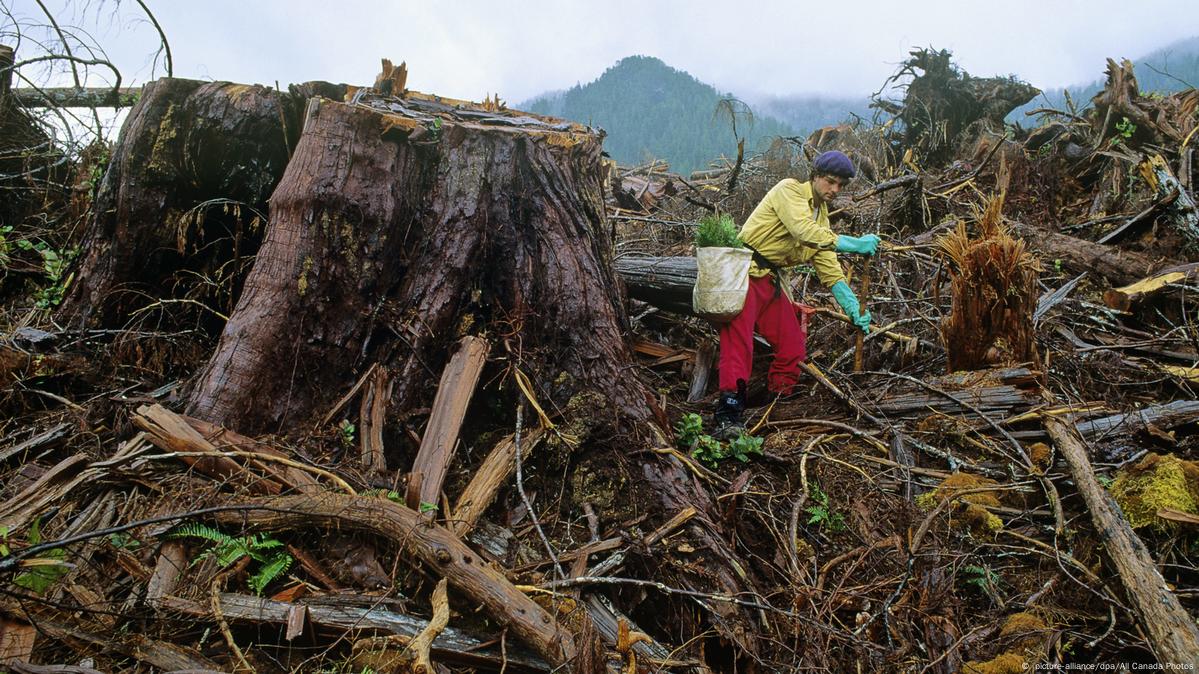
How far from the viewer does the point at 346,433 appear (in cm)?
254

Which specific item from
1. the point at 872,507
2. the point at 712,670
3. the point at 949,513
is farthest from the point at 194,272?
the point at 949,513

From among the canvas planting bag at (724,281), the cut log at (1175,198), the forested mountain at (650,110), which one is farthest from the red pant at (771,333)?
the forested mountain at (650,110)

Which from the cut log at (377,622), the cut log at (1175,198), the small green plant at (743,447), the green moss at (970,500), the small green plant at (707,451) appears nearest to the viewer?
the cut log at (377,622)

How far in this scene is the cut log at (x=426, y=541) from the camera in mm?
1918

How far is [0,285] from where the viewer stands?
149 inches

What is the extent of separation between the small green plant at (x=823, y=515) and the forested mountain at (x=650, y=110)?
1611 inches

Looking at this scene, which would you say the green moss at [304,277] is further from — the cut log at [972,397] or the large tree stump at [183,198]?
the cut log at [972,397]

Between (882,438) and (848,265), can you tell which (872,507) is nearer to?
(882,438)

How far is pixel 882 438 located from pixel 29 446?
3.93 meters

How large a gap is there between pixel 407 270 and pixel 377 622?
1.49 meters

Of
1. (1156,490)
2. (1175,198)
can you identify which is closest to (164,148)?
(1156,490)

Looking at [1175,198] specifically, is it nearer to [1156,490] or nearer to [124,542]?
[1156,490]

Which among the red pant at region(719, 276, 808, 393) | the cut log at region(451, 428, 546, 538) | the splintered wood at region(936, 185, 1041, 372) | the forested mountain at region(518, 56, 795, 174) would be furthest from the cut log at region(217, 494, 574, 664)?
the forested mountain at region(518, 56, 795, 174)

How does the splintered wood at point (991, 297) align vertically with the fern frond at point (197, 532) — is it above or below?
above
